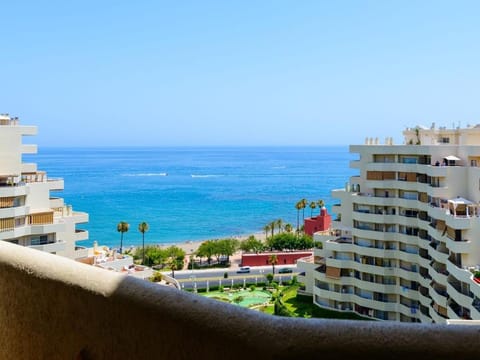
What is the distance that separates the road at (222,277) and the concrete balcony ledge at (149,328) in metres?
23.0

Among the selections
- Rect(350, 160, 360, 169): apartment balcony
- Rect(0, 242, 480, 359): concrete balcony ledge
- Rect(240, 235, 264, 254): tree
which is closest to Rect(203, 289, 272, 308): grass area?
Rect(350, 160, 360, 169): apartment balcony

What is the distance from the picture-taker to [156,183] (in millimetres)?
82438

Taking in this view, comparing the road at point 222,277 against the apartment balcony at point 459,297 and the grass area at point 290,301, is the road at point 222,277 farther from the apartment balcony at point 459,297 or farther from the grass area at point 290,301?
the apartment balcony at point 459,297

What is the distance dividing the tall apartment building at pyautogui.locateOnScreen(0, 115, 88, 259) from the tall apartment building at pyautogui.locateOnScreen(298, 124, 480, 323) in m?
8.63

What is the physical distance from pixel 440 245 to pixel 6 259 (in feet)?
49.9

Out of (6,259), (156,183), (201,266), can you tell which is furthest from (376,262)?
(156,183)

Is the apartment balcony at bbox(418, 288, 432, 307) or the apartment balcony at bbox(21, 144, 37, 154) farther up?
the apartment balcony at bbox(21, 144, 37, 154)

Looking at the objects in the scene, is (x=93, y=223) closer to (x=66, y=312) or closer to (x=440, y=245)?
(x=440, y=245)

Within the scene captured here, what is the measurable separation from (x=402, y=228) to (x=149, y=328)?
17412 mm

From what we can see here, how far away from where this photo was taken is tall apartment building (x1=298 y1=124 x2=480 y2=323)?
15352 millimetres

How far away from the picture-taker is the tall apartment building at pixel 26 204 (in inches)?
520

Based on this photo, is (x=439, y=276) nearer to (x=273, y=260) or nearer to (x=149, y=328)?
(x=273, y=260)

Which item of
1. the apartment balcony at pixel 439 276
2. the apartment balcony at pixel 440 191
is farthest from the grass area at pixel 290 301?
the apartment balcony at pixel 440 191

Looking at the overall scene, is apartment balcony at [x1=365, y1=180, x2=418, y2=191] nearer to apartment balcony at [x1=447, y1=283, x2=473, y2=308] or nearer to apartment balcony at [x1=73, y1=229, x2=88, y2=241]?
apartment balcony at [x1=447, y1=283, x2=473, y2=308]
